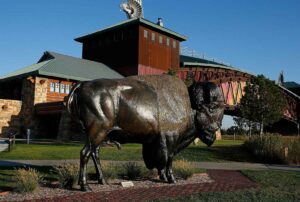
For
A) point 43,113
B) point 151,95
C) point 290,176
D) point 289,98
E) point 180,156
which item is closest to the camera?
point 151,95

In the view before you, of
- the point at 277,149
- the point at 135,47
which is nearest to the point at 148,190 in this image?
the point at 277,149

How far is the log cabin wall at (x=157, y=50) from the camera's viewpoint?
135 feet

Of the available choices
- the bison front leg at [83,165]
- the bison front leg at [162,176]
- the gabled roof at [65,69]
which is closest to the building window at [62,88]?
the gabled roof at [65,69]

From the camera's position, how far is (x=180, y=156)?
651 inches

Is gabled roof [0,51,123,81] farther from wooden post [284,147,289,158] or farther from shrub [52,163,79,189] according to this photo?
shrub [52,163,79,189]

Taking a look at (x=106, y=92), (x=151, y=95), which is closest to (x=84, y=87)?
(x=106, y=92)

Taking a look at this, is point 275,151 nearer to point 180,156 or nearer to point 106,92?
point 180,156

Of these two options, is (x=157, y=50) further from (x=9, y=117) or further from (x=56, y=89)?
(x=9, y=117)

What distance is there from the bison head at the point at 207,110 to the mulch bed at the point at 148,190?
1113mm

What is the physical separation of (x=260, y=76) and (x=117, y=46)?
689 inches

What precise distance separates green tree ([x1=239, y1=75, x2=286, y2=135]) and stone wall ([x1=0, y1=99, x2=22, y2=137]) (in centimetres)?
2017

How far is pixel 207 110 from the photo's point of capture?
8.47 m

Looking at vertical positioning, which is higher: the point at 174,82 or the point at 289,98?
the point at 289,98

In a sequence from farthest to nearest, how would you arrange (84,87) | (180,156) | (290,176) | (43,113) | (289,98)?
(289,98) → (43,113) → (180,156) → (290,176) → (84,87)
